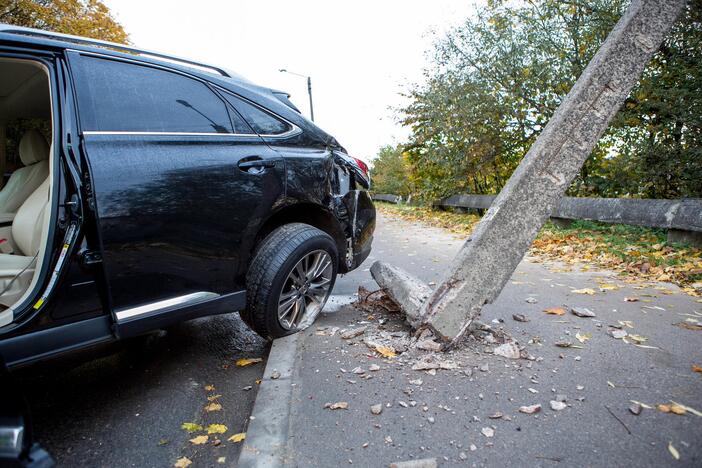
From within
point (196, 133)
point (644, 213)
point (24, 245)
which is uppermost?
point (196, 133)

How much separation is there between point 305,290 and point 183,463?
1.41 metres

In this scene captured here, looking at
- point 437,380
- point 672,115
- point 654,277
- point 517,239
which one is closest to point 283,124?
point 517,239

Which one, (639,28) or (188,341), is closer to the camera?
(639,28)

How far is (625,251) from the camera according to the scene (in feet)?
18.5

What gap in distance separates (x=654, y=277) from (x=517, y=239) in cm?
294

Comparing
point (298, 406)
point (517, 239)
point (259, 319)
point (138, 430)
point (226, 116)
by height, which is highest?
point (226, 116)

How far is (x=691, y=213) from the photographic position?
17.4 ft

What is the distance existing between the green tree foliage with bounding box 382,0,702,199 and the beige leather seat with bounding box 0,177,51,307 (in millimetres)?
7783

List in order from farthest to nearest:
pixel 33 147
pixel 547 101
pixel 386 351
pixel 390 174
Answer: pixel 390 174, pixel 547 101, pixel 33 147, pixel 386 351

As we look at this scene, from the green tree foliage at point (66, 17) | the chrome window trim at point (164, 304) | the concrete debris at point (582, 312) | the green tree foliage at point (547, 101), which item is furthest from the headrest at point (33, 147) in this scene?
the green tree foliage at point (66, 17)

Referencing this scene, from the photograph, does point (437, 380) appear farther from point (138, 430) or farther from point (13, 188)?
point (13, 188)

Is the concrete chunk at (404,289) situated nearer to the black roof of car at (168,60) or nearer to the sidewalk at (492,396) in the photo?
the sidewalk at (492,396)

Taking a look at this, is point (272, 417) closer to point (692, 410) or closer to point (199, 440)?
point (199, 440)

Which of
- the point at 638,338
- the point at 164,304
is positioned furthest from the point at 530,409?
the point at 164,304
